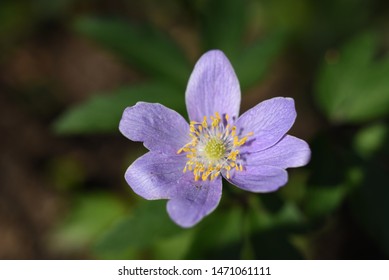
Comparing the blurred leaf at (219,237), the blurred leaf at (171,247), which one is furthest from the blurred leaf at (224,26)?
the blurred leaf at (171,247)

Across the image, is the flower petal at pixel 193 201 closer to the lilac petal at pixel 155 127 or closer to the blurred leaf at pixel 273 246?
the lilac petal at pixel 155 127

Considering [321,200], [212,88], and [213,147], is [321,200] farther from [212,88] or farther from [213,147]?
[212,88]

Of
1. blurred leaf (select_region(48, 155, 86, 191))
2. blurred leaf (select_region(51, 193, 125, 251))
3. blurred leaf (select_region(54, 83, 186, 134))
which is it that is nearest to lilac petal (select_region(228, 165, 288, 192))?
blurred leaf (select_region(54, 83, 186, 134))

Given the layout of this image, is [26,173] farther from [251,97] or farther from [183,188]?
[183,188]

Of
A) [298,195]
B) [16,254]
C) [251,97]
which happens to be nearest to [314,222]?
[298,195]

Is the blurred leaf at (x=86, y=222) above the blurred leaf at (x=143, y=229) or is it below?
above

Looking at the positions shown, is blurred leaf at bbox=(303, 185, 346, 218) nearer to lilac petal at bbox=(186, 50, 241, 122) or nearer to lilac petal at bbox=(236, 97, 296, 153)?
lilac petal at bbox=(236, 97, 296, 153)

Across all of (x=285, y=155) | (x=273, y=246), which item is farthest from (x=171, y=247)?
(x=285, y=155)

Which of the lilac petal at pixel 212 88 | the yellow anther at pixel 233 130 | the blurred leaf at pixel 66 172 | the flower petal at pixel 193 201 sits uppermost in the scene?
the blurred leaf at pixel 66 172
